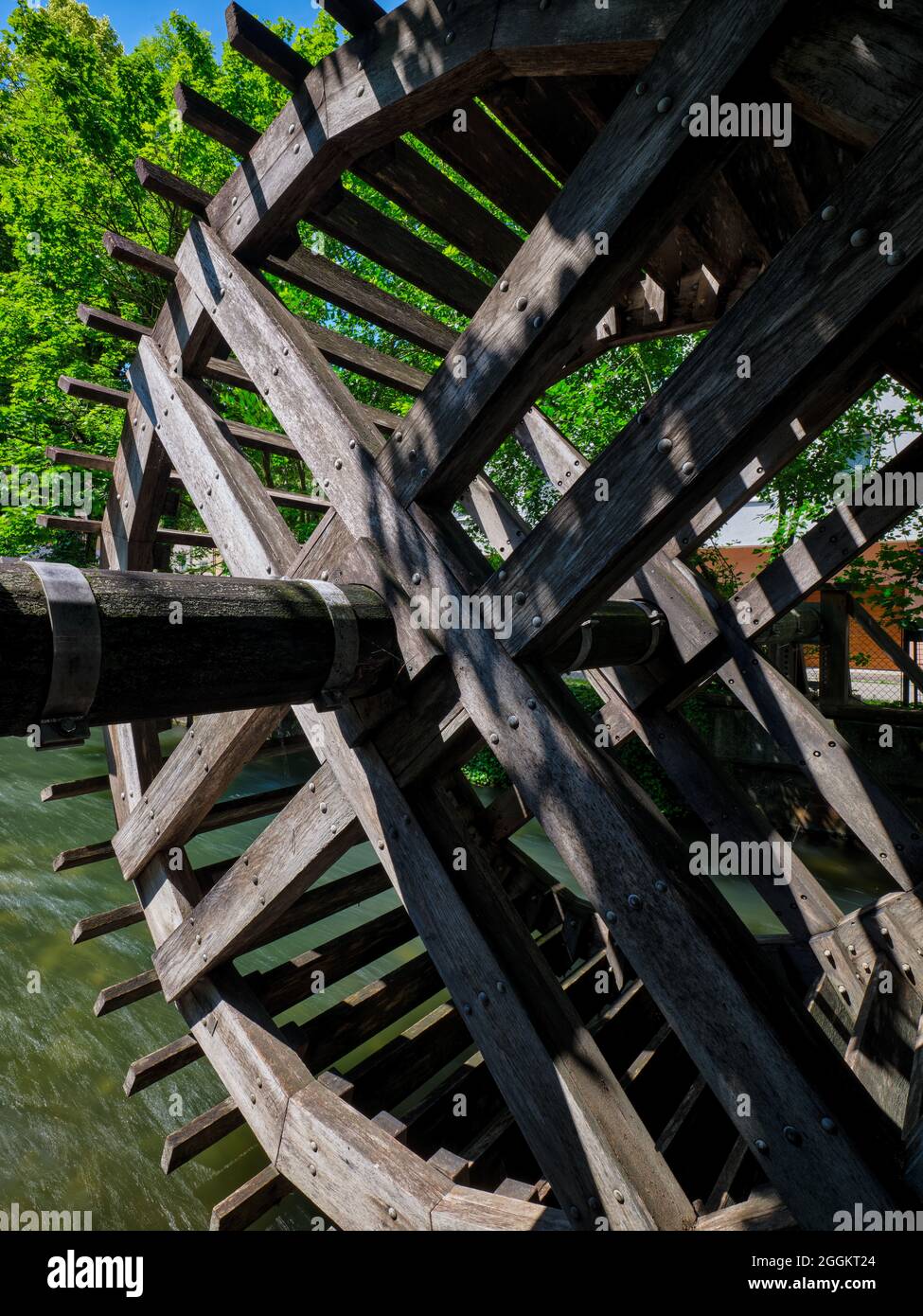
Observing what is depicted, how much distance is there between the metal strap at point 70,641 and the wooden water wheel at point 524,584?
0.07m

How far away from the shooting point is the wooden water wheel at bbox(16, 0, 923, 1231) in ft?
4.70

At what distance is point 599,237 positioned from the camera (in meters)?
1.55

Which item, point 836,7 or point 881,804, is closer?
point 836,7

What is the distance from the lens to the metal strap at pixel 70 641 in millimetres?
1413

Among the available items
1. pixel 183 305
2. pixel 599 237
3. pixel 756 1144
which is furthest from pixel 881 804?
pixel 183 305

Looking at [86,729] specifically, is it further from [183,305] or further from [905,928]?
[905,928]

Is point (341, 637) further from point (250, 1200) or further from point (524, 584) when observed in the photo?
point (250, 1200)

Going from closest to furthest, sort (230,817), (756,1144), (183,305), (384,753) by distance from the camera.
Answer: (756,1144) < (384,753) < (183,305) < (230,817)

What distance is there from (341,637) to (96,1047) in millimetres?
4802

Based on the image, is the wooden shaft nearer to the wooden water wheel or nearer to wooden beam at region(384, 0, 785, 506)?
the wooden water wheel

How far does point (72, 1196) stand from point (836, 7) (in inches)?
217

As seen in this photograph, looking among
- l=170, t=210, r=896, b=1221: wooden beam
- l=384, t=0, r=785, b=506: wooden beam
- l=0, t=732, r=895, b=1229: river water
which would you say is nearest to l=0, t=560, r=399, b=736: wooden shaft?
l=170, t=210, r=896, b=1221: wooden beam
